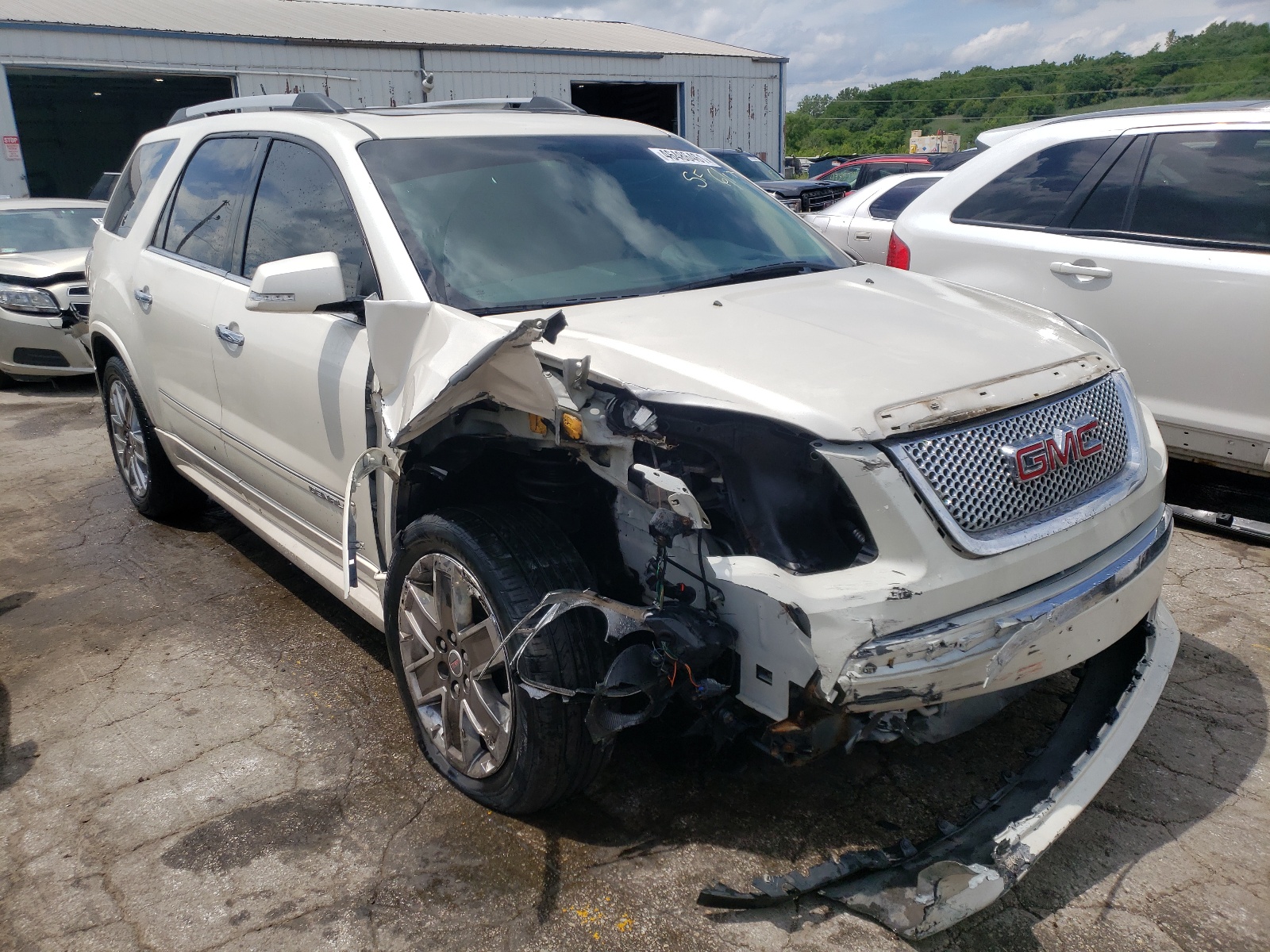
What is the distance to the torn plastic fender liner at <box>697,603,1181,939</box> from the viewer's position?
2.21 meters

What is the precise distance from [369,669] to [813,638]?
6.87 ft

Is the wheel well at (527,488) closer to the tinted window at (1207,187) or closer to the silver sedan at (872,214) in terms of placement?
the tinted window at (1207,187)

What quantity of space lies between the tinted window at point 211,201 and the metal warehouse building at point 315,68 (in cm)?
948

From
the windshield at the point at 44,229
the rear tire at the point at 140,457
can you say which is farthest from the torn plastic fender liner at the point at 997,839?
the windshield at the point at 44,229

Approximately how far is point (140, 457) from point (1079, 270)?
180 inches

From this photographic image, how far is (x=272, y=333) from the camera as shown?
3.41 m

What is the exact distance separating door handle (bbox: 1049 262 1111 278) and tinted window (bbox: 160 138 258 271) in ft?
11.2

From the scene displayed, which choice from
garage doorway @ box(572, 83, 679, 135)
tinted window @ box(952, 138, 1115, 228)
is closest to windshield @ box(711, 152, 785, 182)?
garage doorway @ box(572, 83, 679, 135)

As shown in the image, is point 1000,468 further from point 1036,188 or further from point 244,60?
point 244,60

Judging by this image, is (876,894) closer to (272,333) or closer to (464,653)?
(464,653)

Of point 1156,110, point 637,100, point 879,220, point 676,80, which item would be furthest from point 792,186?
point 637,100

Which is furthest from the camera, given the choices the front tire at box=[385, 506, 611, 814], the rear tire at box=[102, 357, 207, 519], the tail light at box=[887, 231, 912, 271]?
the tail light at box=[887, 231, 912, 271]

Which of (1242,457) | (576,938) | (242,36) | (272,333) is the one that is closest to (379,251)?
(272,333)

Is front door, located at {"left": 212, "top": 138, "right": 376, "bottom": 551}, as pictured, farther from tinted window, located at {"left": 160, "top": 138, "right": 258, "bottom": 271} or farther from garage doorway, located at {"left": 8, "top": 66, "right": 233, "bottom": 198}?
garage doorway, located at {"left": 8, "top": 66, "right": 233, "bottom": 198}
